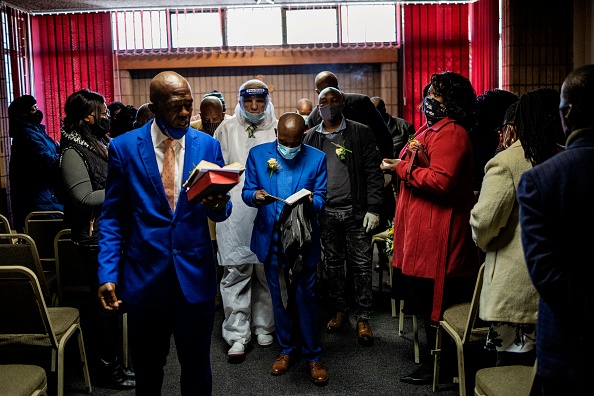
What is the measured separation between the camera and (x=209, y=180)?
7.79ft

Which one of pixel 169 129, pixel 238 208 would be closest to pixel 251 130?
pixel 238 208

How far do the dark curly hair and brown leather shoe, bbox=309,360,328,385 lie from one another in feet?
5.21

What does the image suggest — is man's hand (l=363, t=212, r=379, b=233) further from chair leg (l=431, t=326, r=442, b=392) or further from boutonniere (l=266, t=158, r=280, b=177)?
chair leg (l=431, t=326, r=442, b=392)

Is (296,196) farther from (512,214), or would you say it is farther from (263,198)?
(512,214)

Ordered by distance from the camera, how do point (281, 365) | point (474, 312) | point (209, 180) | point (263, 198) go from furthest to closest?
point (281, 365) < point (263, 198) < point (474, 312) < point (209, 180)

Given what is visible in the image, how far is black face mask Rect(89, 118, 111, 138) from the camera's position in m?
3.60

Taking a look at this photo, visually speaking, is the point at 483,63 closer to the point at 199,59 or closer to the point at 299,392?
the point at 199,59

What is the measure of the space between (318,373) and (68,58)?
22.9 feet

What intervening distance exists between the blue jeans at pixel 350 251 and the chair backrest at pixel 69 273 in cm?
159

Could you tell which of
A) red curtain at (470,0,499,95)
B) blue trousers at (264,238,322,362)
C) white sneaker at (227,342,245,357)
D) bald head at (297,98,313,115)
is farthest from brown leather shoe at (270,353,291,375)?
red curtain at (470,0,499,95)

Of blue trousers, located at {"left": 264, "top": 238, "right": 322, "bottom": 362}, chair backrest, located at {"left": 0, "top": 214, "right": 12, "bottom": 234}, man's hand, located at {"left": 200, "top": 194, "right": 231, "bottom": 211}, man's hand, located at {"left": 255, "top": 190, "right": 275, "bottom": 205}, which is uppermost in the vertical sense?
man's hand, located at {"left": 200, "top": 194, "right": 231, "bottom": 211}

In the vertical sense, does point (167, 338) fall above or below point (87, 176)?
below

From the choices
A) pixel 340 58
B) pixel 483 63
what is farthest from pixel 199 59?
pixel 483 63

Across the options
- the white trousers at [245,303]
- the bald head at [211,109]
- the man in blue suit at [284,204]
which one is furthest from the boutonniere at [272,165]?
the bald head at [211,109]
